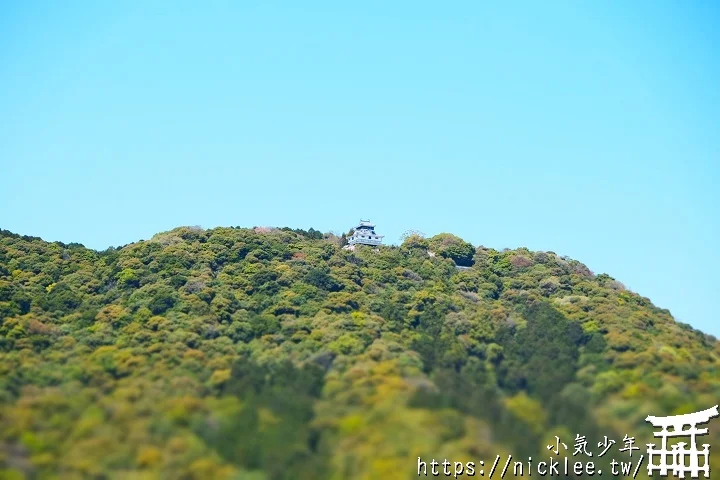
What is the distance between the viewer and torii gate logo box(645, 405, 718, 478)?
1775 inches

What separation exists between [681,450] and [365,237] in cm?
3995

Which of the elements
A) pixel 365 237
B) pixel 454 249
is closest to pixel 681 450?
pixel 454 249

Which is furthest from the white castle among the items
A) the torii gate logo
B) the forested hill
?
the torii gate logo

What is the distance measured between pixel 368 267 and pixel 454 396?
2624 cm

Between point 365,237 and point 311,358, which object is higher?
point 365,237

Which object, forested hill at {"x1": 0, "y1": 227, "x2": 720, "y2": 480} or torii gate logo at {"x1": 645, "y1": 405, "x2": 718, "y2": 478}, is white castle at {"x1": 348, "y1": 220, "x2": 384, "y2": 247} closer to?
forested hill at {"x1": 0, "y1": 227, "x2": 720, "y2": 480}

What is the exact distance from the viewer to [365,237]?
271 ft

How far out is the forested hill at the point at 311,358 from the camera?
141 feet

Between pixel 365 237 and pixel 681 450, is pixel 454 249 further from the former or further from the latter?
pixel 681 450

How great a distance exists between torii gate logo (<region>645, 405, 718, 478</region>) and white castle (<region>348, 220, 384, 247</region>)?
37.9 meters

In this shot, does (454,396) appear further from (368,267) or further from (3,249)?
(3,249)

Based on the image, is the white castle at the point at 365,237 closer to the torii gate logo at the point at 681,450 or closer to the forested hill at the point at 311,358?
the forested hill at the point at 311,358

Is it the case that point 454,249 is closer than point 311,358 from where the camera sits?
No

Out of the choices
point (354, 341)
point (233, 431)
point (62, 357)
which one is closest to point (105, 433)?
point (233, 431)
